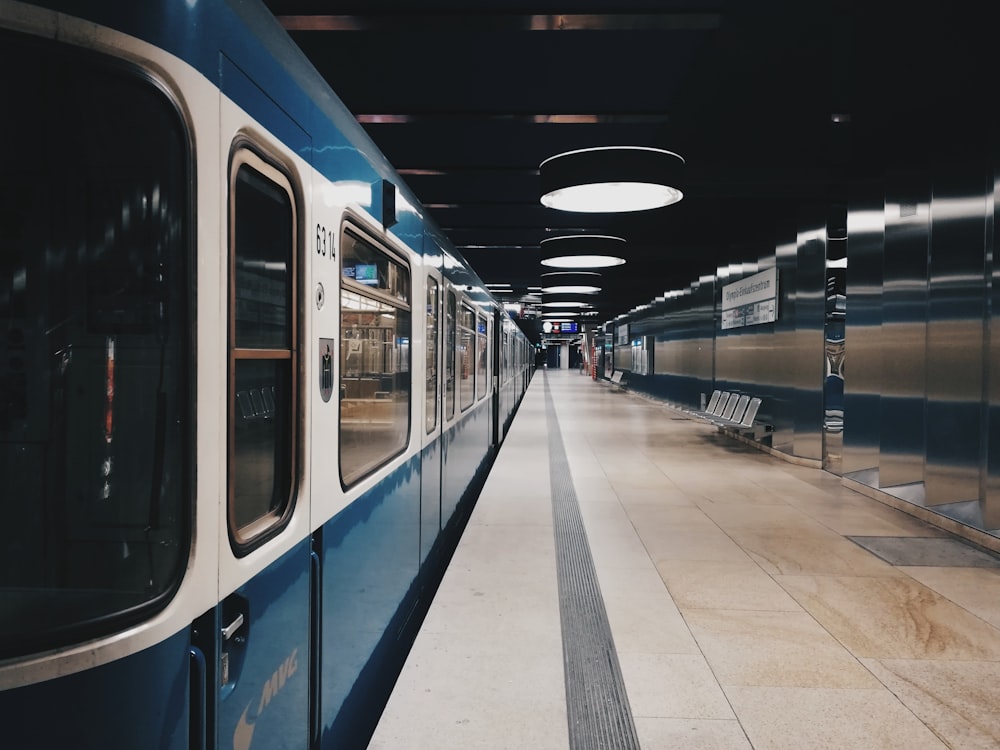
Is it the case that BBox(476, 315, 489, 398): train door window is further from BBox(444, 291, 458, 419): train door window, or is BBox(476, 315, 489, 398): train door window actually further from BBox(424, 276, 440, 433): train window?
BBox(424, 276, 440, 433): train window

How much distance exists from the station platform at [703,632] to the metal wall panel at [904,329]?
0.77 meters

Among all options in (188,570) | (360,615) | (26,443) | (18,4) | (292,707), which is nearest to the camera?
(18,4)

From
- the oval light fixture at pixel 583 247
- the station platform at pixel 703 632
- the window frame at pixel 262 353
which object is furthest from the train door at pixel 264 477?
the oval light fixture at pixel 583 247

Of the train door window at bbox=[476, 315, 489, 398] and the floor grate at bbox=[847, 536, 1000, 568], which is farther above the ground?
the train door window at bbox=[476, 315, 489, 398]

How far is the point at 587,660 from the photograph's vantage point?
3.30 meters

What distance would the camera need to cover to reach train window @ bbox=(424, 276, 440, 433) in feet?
12.8

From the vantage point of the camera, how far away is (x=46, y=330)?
1.38 meters

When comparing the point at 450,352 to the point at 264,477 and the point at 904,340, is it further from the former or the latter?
the point at 904,340

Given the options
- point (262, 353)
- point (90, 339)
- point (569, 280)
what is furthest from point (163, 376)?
point (569, 280)

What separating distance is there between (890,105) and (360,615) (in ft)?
20.9

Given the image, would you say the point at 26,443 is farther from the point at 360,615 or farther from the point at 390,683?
the point at 390,683

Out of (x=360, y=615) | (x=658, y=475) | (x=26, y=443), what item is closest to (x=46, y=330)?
(x=26, y=443)

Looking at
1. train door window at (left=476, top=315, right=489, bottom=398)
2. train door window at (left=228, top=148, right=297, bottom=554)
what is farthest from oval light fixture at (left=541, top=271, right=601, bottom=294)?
train door window at (left=228, top=148, right=297, bottom=554)

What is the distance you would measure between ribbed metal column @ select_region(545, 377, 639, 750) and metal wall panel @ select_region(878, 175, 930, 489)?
164 inches
